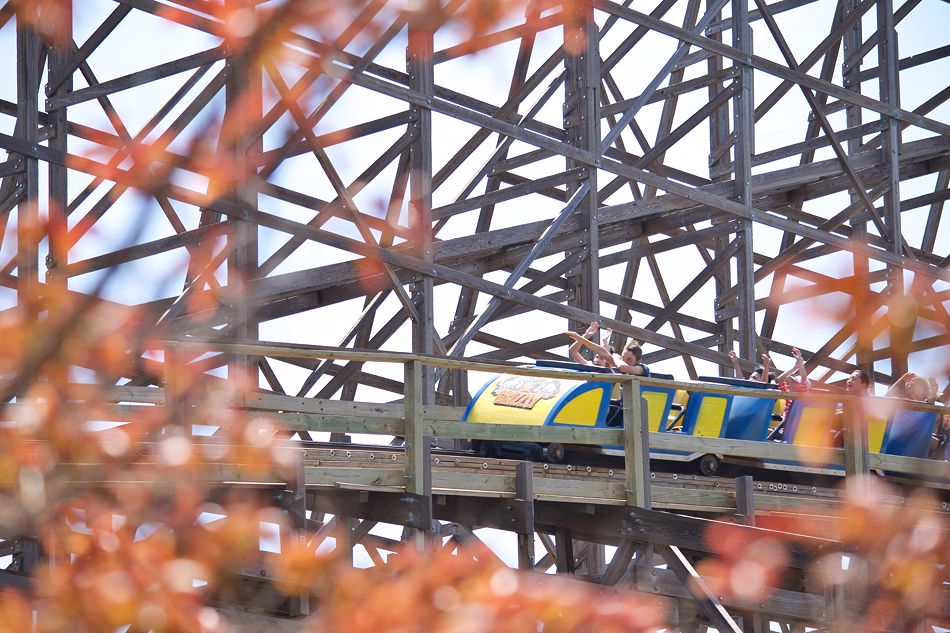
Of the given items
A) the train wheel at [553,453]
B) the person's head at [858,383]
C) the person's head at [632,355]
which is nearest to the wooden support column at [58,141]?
the train wheel at [553,453]

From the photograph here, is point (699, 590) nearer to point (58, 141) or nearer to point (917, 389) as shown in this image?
point (917, 389)

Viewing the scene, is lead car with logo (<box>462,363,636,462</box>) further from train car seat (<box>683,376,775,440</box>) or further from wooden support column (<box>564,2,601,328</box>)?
wooden support column (<box>564,2,601,328</box>)

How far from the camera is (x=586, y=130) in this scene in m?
15.7

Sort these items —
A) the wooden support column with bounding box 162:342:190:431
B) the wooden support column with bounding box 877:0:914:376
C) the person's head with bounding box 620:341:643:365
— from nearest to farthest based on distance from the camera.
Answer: the wooden support column with bounding box 162:342:190:431 → the person's head with bounding box 620:341:643:365 → the wooden support column with bounding box 877:0:914:376

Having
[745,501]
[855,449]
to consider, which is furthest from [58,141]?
[855,449]

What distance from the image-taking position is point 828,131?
17.0 metres

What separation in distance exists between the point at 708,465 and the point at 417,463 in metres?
3.87

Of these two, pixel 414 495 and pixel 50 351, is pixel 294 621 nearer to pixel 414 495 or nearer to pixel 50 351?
pixel 414 495

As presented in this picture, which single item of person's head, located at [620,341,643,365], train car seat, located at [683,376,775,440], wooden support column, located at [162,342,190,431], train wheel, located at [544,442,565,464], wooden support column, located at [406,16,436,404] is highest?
wooden support column, located at [406,16,436,404]

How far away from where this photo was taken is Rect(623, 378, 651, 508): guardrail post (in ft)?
30.0

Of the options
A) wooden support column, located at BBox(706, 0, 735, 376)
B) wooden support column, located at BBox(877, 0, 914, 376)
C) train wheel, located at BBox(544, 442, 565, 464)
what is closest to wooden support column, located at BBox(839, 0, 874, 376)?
wooden support column, located at BBox(877, 0, 914, 376)

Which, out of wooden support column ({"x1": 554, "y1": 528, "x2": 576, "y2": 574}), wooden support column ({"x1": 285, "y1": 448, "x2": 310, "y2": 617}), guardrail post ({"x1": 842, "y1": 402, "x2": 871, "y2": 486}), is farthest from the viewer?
wooden support column ({"x1": 554, "y1": 528, "x2": 576, "y2": 574})

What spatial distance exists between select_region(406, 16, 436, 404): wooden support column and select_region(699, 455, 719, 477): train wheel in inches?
133

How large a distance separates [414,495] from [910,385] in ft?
17.2
